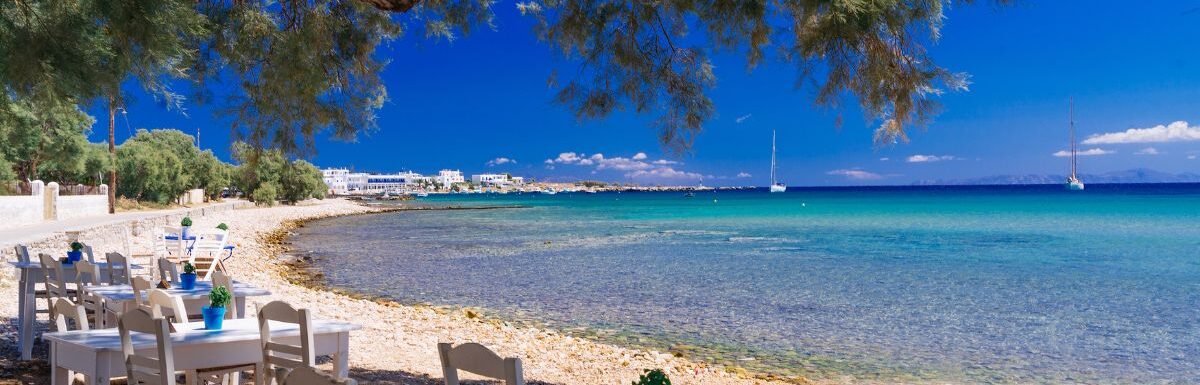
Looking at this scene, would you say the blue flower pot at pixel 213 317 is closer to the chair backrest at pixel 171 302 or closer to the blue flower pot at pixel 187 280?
the chair backrest at pixel 171 302

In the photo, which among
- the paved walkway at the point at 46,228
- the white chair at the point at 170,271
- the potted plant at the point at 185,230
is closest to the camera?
the white chair at the point at 170,271

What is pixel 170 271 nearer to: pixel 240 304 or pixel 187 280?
pixel 187 280

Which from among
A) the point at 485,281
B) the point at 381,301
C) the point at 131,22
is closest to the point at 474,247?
the point at 485,281

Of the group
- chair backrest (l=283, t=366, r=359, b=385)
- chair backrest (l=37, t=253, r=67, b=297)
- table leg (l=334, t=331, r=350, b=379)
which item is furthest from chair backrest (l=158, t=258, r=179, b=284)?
chair backrest (l=283, t=366, r=359, b=385)

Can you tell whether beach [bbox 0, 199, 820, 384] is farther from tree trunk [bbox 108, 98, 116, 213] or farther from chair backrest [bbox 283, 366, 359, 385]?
tree trunk [bbox 108, 98, 116, 213]

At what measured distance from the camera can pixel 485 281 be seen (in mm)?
19344

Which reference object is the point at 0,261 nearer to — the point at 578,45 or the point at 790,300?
the point at 578,45

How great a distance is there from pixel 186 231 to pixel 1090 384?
1255 cm

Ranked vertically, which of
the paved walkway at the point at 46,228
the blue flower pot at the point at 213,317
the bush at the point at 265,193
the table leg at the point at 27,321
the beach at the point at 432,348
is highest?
the bush at the point at 265,193

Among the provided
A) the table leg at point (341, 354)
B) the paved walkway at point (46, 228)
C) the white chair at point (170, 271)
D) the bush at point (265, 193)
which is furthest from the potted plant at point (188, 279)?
the bush at point (265, 193)

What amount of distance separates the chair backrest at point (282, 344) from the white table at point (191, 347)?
0.12m

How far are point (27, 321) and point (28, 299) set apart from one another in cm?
26

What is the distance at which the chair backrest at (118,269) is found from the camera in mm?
7590

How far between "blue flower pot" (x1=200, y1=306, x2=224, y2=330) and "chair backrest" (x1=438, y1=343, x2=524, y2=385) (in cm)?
215
